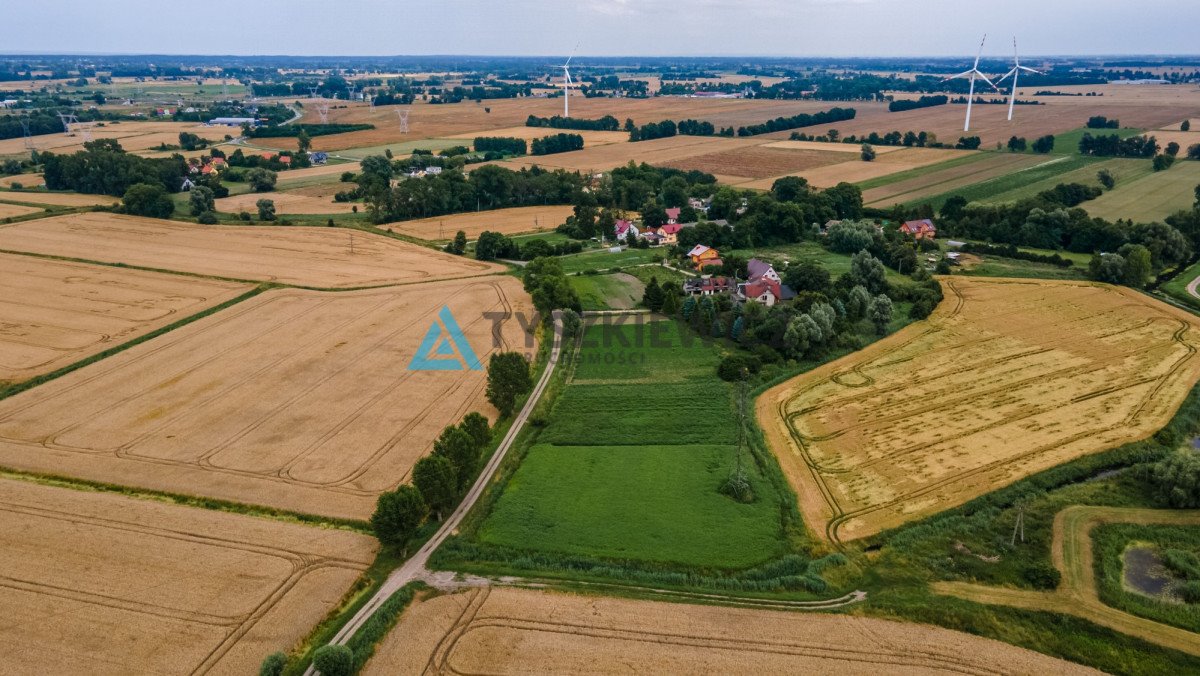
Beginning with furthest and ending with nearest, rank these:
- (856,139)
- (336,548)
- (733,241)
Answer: (856,139) → (733,241) → (336,548)

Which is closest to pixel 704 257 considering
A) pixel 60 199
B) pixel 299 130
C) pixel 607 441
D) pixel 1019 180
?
pixel 607 441

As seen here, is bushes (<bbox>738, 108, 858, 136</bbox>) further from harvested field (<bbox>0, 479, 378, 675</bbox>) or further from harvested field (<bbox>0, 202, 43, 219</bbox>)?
harvested field (<bbox>0, 479, 378, 675</bbox>)

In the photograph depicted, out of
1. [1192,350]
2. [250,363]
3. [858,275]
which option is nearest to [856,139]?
[858,275]

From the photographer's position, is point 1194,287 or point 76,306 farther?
point 1194,287

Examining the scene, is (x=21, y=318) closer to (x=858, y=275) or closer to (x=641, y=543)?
(x=641, y=543)

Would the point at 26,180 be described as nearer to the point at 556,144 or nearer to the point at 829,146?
the point at 556,144

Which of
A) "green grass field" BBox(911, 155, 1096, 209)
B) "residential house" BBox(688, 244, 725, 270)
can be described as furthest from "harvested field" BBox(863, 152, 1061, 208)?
"residential house" BBox(688, 244, 725, 270)
